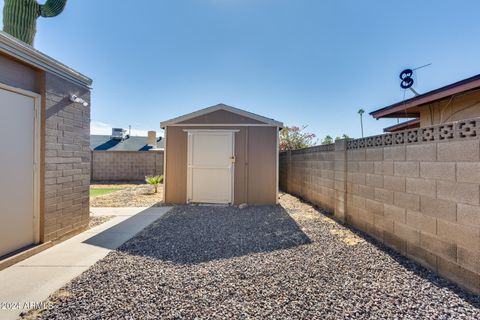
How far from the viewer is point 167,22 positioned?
8398 millimetres

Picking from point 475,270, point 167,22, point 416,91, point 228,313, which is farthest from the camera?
point 167,22

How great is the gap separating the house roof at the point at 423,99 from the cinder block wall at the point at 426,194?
64.7 inches

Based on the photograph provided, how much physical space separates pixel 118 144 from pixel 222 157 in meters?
13.4

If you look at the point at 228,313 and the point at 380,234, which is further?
the point at 380,234

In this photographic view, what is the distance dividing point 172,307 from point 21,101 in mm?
3488

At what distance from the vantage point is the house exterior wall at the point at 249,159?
746cm

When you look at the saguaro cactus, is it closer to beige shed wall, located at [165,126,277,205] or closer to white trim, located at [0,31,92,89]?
white trim, located at [0,31,92,89]

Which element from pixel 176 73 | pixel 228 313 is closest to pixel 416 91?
pixel 228 313

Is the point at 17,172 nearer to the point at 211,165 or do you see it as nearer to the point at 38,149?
the point at 38,149

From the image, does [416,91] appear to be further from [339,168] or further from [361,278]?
[361,278]

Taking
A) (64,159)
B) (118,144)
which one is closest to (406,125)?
(64,159)

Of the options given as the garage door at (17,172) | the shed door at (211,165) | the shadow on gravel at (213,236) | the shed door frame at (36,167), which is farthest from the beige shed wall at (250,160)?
the garage door at (17,172)

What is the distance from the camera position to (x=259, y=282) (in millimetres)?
2697

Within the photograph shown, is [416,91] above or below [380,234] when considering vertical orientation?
above
